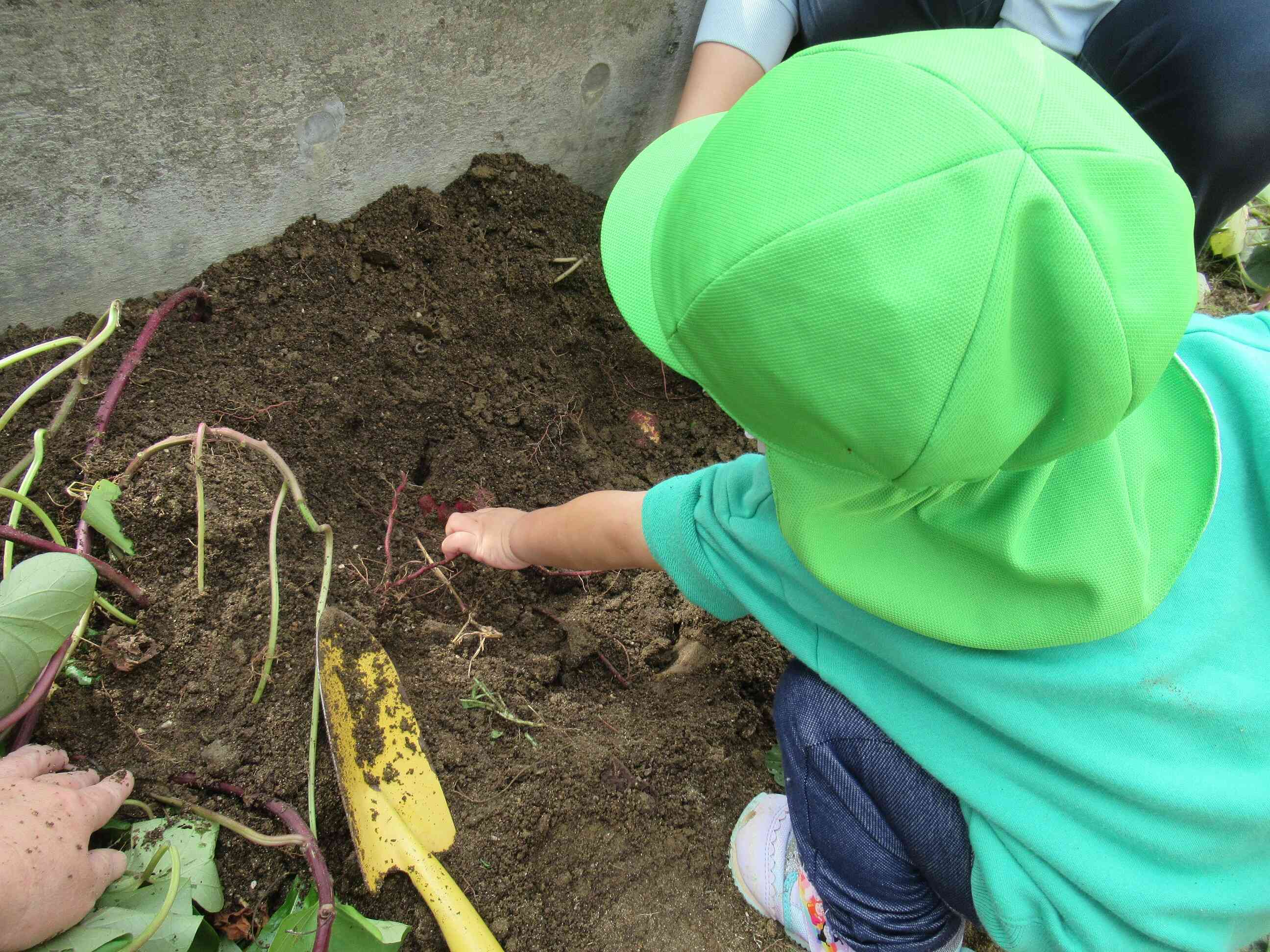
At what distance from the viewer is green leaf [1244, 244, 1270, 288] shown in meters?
2.18

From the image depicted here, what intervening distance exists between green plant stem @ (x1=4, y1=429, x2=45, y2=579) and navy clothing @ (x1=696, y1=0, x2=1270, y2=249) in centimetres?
129

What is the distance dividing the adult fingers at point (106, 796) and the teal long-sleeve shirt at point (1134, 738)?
2.62 ft

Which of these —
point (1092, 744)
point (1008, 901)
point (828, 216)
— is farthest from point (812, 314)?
point (1008, 901)

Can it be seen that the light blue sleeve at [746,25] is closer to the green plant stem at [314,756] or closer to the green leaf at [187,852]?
the green plant stem at [314,756]

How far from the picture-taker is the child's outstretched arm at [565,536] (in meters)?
1.08

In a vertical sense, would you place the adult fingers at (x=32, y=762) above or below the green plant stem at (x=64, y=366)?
below

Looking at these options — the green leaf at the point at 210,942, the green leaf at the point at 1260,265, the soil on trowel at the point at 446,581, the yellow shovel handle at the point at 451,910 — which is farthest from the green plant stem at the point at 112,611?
the green leaf at the point at 1260,265

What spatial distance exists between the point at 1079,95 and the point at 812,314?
24 cm

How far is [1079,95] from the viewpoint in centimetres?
55

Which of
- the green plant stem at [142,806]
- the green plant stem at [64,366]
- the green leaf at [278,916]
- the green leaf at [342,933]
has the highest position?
the green plant stem at [64,366]

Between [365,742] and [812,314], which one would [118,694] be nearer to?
[365,742]

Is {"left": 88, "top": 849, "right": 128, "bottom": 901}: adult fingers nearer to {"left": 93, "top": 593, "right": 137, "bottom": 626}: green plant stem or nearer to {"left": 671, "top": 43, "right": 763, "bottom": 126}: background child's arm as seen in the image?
{"left": 93, "top": 593, "right": 137, "bottom": 626}: green plant stem

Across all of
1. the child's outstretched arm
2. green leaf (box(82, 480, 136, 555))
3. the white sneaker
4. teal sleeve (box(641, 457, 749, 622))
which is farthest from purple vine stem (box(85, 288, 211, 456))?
the white sneaker

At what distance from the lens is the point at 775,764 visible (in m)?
1.30
